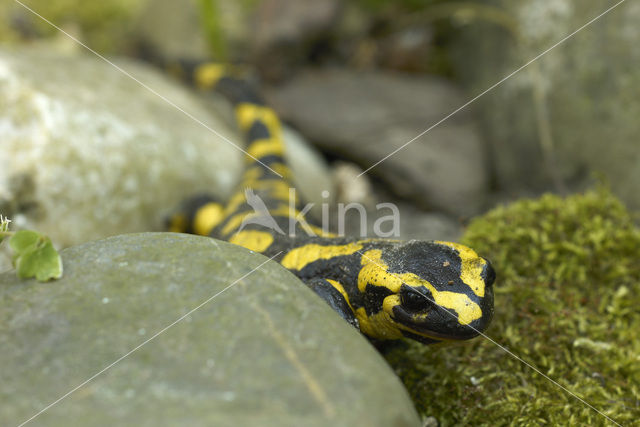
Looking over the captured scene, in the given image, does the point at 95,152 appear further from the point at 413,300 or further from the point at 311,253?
the point at 413,300

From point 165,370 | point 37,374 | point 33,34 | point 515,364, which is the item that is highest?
point 165,370

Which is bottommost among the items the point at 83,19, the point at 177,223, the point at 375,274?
the point at 177,223

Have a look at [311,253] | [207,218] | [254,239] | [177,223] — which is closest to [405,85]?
[207,218]

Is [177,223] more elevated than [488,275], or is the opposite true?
[488,275]

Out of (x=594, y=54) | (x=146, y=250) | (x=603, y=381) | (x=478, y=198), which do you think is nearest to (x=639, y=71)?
(x=594, y=54)

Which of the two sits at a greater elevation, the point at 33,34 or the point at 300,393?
the point at 300,393

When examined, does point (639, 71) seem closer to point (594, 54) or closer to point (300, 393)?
point (594, 54)
